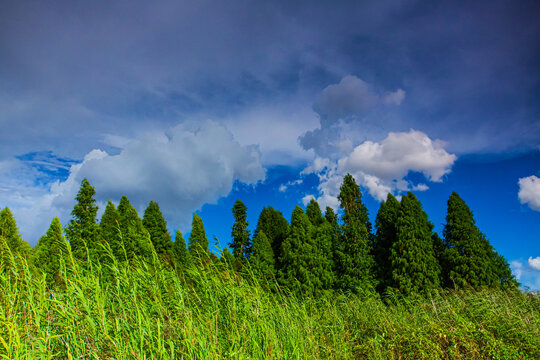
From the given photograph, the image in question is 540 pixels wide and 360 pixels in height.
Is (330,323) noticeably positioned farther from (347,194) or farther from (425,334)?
(347,194)

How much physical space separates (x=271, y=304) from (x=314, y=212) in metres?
23.2

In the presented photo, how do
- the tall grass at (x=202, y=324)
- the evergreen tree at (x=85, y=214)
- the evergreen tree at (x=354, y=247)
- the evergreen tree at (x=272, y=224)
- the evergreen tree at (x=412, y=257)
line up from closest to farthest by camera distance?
the tall grass at (x=202, y=324)
the evergreen tree at (x=412, y=257)
the evergreen tree at (x=354, y=247)
the evergreen tree at (x=85, y=214)
the evergreen tree at (x=272, y=224)

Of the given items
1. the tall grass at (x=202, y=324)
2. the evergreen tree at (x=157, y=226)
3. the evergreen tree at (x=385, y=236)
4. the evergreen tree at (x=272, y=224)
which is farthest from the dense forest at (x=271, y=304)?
the evergreen tree at (x=157, y=226)

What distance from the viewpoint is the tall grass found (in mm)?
2859

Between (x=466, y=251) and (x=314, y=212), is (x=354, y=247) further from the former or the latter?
(x=314, y=212)

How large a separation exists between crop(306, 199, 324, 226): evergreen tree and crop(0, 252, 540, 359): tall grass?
19.4m

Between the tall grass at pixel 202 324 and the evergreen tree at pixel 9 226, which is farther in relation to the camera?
the evergreen tree at pixel 9 226

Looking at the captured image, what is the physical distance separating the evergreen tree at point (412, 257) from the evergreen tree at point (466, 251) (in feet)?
3.70

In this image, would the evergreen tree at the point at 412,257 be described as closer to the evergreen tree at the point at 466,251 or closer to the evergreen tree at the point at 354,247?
the evergreen tree at the point at 466,251

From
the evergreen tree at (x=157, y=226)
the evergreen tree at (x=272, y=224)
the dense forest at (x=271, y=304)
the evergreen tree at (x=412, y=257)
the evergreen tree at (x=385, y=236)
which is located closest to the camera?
the dense forest at (x=271, y=304)

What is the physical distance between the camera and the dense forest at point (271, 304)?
298 cm

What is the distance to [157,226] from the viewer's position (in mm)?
27859

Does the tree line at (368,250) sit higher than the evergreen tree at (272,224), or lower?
lower

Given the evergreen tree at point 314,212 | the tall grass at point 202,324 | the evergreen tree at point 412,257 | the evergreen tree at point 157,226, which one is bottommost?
the tall grass at point 202,324
